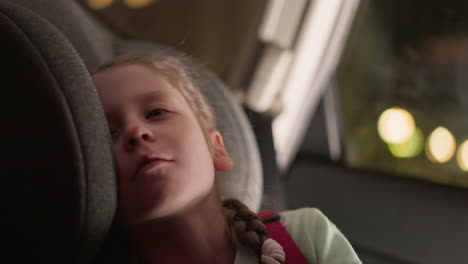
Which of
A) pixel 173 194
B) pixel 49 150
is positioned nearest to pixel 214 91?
pixel 173 194

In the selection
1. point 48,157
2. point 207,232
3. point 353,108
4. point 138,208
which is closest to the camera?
point 48,157

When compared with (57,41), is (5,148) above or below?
below

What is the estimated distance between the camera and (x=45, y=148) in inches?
19.1

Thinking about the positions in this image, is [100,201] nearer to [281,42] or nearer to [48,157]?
[48,157]

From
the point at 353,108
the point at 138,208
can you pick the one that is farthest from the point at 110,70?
the point at 353,108

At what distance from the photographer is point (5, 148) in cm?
49

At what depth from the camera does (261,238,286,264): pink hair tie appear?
2.07 ft

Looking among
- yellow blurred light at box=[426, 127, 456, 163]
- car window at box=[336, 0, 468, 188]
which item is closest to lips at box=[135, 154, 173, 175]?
car window at box=[336, 0, 468, 188]

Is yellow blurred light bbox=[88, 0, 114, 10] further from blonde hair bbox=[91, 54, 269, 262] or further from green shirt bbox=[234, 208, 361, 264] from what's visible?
green shirt bbox=[234, 208, 361, 264]

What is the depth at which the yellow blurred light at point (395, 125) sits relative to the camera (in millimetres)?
1531

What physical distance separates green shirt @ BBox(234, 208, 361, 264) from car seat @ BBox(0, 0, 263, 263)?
25 cm

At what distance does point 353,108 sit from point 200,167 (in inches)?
47.6

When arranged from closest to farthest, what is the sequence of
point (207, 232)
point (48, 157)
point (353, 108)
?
point (48, 157), point (207, 232), point (353, 108)

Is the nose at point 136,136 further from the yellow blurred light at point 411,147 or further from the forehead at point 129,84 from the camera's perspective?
the yellow blurred light at point 411,147
